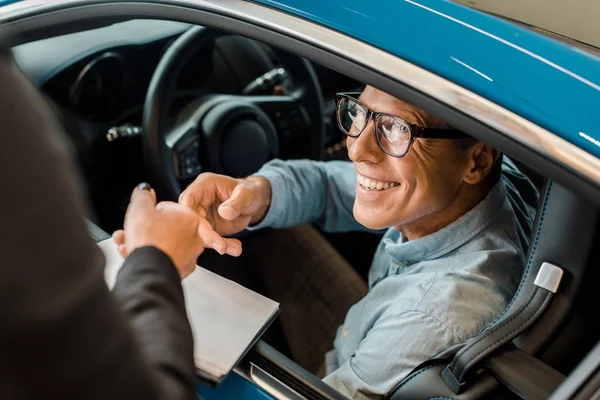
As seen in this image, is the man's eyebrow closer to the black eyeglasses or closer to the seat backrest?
A: the black eyeglasses

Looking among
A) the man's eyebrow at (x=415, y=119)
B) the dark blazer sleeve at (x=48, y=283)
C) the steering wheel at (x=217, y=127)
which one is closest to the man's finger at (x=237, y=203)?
the steering wheel at (x=217, y=127)

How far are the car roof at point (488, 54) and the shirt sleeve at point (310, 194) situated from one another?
0.63 m

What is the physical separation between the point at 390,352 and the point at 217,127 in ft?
2.82

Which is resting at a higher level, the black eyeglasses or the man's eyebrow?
the man's eyebrow

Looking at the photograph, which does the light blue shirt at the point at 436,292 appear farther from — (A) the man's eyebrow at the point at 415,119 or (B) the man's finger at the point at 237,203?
(B) the man's finger at the point at 237,203

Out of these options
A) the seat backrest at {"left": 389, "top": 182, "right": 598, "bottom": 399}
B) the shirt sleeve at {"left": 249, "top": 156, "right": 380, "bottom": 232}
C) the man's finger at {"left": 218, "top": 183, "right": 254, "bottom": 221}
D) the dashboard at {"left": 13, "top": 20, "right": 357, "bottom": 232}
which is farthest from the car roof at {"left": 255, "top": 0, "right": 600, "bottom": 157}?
the dashboard at {"left": 13, "top": 20, "right": 357, "bottom": 232}

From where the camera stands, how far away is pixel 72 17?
116 centimetres

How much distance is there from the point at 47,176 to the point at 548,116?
59 cm

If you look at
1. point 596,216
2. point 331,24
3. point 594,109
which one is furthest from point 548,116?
point 331,24

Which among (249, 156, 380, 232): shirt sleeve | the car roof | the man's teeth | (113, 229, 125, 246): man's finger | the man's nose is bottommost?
(249, 156, 380, 232): shirt sleeve

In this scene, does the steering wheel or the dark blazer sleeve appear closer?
the dark blazer sleeve

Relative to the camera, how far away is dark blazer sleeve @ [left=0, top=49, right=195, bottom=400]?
47cm

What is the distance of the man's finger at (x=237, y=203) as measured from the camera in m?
1.26

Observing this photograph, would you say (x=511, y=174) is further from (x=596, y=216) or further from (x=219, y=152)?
(x=219, y=152)
